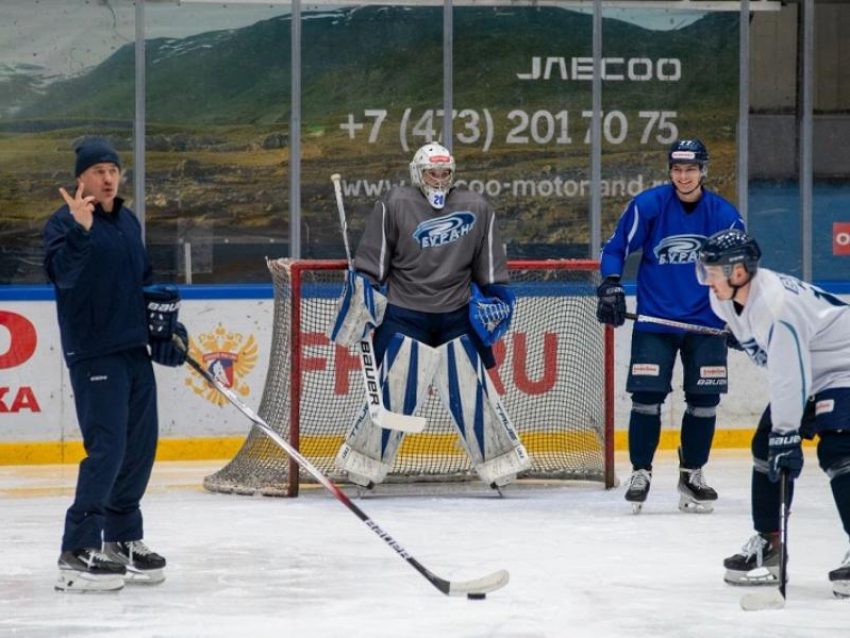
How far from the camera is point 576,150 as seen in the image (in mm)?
9523

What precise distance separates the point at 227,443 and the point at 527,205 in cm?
203

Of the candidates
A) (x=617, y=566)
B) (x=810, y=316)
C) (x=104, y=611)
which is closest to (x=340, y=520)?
(x=617, y=566)

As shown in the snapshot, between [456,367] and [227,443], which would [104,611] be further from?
[227,443]

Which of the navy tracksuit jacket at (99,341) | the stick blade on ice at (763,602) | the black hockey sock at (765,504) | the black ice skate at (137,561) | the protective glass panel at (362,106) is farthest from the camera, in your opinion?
the protective glass panel at (362,106)

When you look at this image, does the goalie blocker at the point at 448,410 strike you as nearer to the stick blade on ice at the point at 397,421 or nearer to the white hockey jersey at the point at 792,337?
the stick blade on ice at the point at 397,421

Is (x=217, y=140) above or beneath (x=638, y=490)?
above

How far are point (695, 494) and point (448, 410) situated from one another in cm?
102

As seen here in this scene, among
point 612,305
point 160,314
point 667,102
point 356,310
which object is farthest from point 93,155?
point 667,102

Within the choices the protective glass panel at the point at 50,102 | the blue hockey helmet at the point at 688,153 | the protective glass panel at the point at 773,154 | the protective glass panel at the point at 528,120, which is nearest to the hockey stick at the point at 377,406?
the blue hockey helmet at the point at 688,153

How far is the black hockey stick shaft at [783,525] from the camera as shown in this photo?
500 centimetres

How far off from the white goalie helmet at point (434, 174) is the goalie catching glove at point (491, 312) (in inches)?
15.2

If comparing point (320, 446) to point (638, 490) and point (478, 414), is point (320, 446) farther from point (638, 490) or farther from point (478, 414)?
point (638, 490)

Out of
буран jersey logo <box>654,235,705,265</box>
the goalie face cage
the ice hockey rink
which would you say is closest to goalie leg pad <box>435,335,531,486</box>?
the ice hockey rink

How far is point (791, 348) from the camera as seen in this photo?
4.77 m
